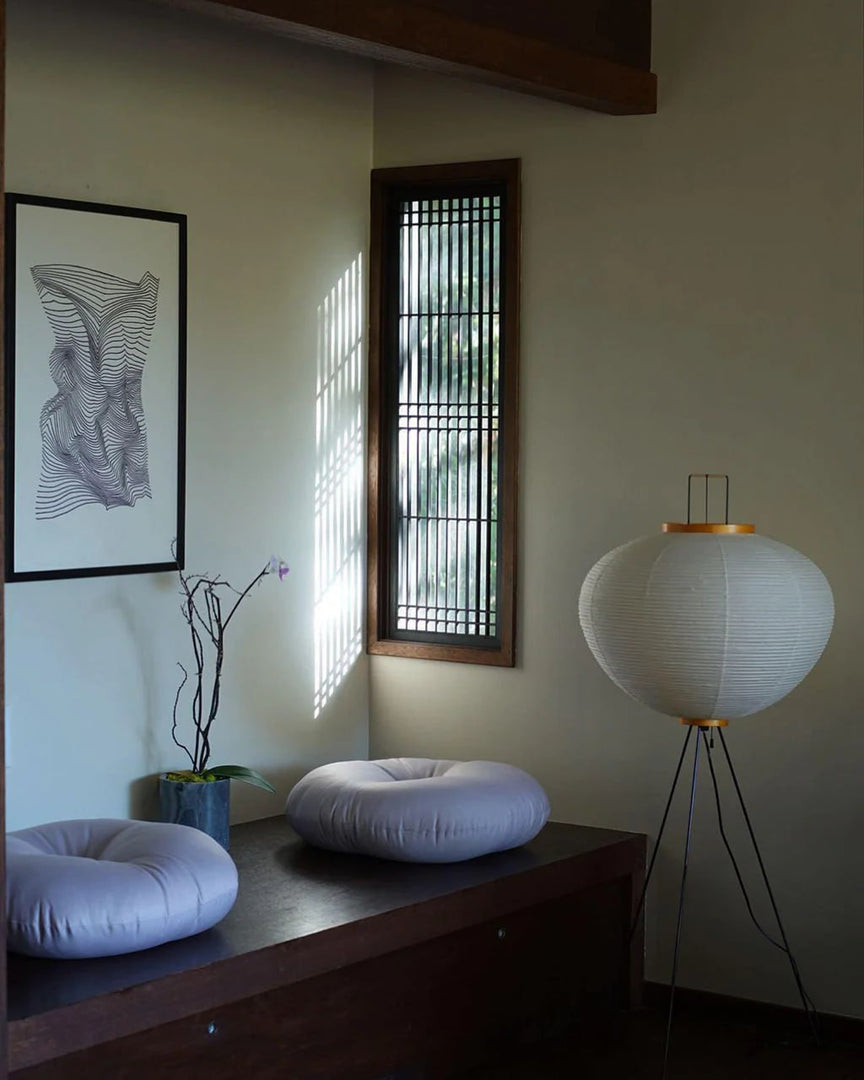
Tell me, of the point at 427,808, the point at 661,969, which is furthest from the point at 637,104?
the point at 661,969

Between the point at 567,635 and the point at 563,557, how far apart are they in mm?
225

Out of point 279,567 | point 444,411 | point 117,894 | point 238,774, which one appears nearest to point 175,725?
point 238,774

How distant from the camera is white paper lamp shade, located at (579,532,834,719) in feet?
11.4

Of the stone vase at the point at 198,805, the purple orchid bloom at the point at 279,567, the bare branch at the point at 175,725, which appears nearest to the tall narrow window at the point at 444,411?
the purple orchid bloom at the point at 279,567

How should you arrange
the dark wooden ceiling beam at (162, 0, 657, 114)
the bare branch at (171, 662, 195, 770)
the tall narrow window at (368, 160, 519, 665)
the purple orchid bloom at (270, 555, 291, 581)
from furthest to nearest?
the tall narrow window at (368, 160, 519, 665) < the purple orchid bloom at (270, 555, 291, 581) < the bare branch at (171, 662, 195, 770) < the dark wooden ceiling beam at (162, 0, 657, 114)

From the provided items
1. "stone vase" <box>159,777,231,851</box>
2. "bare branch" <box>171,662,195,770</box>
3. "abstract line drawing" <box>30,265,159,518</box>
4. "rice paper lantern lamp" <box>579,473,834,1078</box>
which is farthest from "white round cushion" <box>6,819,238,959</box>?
"rice paper lantern lamp" <box>579,473,834,1078</box>

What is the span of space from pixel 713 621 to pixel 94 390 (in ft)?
5.36

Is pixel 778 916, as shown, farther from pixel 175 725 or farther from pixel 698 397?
pixel 175 725

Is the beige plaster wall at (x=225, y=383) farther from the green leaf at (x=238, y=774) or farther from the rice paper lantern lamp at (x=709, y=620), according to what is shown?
the rice paper lantern lamp at (x=709, y=620)

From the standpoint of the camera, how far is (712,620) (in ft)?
11.4

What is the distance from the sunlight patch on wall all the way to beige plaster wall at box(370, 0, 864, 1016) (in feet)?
0.89

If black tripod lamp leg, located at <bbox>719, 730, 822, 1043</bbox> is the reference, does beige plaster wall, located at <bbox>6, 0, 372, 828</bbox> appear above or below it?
above

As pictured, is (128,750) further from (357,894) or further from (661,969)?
(661,969)

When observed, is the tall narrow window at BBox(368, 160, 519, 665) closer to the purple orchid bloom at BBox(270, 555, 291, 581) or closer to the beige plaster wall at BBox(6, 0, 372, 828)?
the beige plaster wall at BBox(6, 0, 372, 828)
